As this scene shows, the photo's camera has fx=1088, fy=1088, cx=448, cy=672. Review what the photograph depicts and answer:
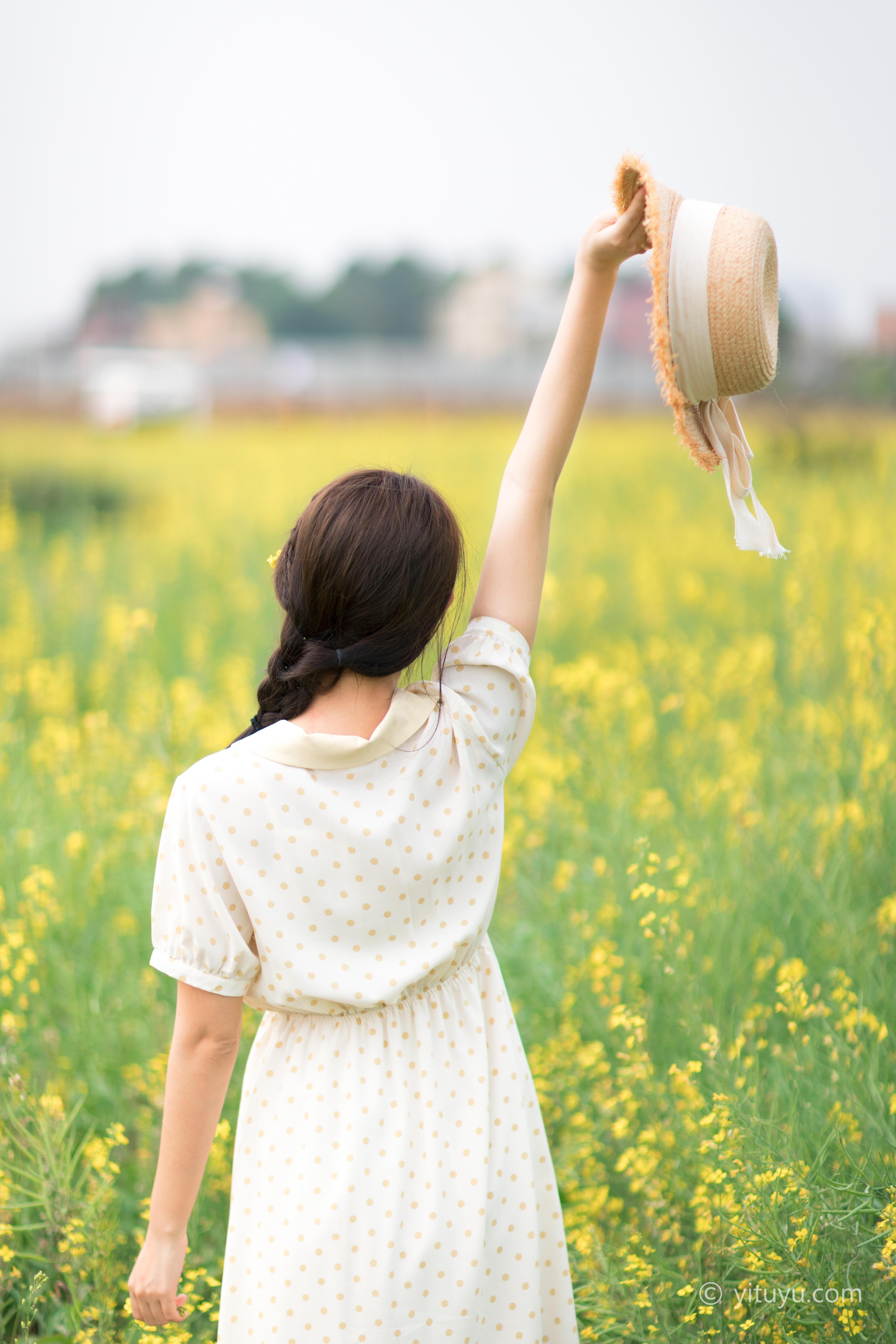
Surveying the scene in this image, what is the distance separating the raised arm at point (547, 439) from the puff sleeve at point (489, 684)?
3cm

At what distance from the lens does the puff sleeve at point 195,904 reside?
42.2 inches

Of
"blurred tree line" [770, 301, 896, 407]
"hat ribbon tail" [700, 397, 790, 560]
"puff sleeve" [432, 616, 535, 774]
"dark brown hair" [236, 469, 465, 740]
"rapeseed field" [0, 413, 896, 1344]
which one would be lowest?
"rapeseed field" [0, 413, 896, 1344]

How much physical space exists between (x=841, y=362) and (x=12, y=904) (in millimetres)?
9202

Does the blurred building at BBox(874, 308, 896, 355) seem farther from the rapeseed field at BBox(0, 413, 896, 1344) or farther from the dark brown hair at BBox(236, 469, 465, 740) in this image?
the dark brown hair at BBox(236, 469, 465, 740)

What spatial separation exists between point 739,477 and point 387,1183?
85cm

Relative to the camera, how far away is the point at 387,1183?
1110 mm

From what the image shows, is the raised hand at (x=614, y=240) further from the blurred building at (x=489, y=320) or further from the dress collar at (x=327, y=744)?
the blurred building at (x=489, y=320)

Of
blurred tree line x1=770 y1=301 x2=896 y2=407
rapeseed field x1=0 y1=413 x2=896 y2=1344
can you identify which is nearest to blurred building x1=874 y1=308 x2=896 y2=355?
blurred tree line x1=770 y1=301 x2=896 y2=407

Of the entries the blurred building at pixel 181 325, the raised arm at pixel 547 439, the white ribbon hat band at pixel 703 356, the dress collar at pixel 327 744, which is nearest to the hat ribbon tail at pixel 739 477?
the white ribbon hat band at pixel 703 356

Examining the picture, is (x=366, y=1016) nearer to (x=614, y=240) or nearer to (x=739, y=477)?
(x=739, y=477)

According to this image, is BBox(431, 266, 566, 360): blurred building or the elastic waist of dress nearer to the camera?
the elastic waist of dress

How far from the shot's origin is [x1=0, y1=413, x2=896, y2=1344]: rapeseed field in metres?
1.51

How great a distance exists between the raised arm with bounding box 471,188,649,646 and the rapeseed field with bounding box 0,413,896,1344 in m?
0.26

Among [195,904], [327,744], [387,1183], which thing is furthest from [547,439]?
[387,1183]
